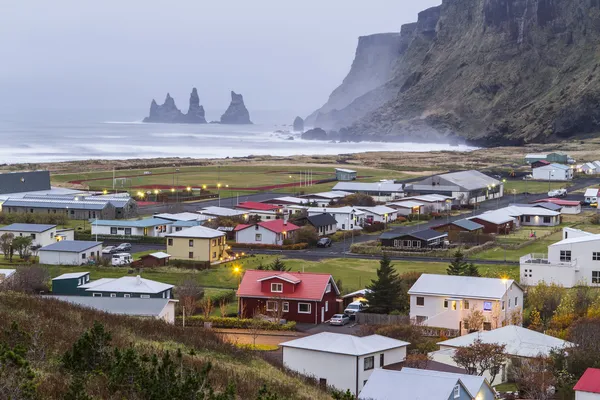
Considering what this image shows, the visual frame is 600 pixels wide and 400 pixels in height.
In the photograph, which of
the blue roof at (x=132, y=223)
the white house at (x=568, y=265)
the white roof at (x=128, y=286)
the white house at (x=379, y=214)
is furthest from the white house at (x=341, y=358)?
the white house at (x=379, y=214)

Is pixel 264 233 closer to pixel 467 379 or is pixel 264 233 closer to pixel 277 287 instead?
pixel 277 287

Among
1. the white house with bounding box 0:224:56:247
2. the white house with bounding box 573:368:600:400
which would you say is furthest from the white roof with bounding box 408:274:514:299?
the white house with bounding box 0:224:56:247

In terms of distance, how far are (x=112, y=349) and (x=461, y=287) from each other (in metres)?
17.1

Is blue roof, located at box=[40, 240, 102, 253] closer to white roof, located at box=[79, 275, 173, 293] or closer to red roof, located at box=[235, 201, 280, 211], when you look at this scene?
white roof, located at box=[79, 275, 173, 293]

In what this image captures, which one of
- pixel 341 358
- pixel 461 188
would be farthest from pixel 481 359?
pixel 461 188

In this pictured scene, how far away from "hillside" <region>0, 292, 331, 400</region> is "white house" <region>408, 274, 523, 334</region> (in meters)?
9.77

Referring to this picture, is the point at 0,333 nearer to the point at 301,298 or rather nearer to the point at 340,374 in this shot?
the point at 340,374

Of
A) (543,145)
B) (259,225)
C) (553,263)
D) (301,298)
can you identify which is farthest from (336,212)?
(543,145)

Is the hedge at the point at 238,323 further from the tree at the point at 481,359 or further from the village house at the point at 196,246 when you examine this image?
the village house at the point at 196,246

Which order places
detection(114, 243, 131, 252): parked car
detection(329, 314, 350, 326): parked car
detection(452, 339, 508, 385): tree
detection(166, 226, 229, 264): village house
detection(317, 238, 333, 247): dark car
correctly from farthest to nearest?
1. detection(317, 238, 333, 247): dark car
2. detection(114, 243, 131, 252): parked car
3. detection(166, 226, 229, 264): village house
4. detection(329, 314, 350, 326): parked car
5. detection(452, 339, 508, 385): tree

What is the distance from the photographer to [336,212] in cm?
5788

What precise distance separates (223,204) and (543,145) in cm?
9688

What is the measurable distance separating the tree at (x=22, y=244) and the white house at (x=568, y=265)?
21.4 meters

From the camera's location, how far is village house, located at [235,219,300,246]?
1980 inches
